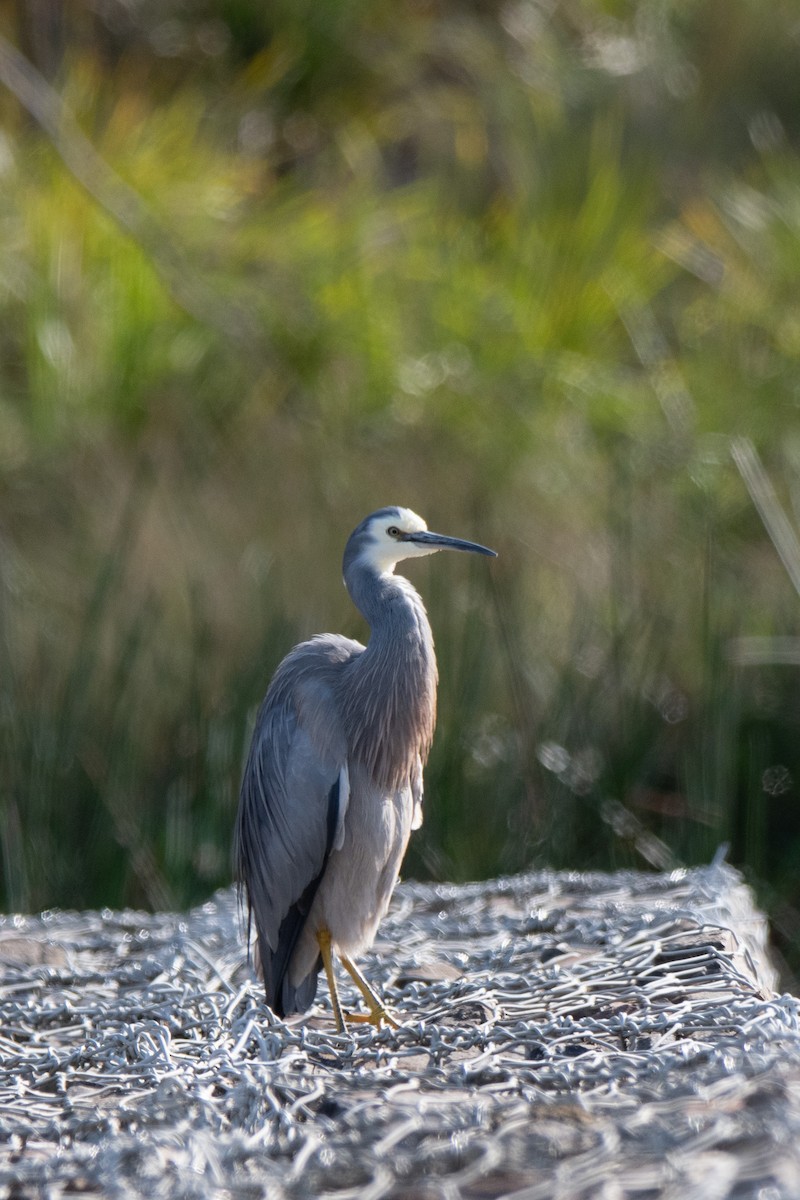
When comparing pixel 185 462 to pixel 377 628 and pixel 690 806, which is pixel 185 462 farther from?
pixel 377 628

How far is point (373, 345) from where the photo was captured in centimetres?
641

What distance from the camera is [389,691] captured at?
2398mm

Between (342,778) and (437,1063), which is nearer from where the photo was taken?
(437,1063)

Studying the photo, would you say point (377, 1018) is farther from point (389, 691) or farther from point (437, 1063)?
point (389, 691)

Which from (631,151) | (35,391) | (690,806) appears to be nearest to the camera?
(690,806)

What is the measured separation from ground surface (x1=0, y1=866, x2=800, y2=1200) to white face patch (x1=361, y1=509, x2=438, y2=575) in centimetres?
71

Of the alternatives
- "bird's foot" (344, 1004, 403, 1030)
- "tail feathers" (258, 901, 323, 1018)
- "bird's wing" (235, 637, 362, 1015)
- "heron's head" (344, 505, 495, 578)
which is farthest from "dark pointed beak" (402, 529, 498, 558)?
"bird's foot" (344, 1004, 403, 1030)

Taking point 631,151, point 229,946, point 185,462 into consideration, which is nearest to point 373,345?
A: point 185,462

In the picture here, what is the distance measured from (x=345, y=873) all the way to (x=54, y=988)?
1.87ft

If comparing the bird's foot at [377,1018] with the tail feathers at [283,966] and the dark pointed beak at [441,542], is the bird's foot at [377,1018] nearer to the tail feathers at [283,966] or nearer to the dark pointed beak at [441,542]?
the tail feathers at [283,966]

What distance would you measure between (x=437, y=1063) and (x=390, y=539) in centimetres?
92

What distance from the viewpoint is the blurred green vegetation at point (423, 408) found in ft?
12.3

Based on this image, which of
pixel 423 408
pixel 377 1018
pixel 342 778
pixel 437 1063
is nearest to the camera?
pixel 437 1063

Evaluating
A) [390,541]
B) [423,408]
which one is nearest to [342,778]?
[390,541]
